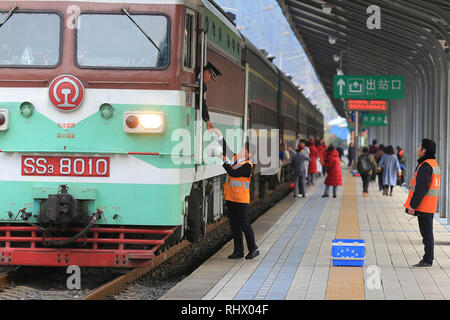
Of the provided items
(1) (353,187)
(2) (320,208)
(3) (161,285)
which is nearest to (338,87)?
(1) (353,187)

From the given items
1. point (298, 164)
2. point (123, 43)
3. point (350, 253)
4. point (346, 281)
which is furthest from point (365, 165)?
point (123, 43)

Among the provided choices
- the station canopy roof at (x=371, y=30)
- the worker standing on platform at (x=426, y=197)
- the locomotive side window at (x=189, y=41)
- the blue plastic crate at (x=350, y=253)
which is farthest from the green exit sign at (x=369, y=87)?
the locomotive side window at (x=189, y=41)

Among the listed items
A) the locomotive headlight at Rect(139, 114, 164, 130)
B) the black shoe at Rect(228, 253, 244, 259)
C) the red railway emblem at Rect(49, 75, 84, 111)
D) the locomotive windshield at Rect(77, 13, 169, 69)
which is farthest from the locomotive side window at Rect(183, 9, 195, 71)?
the black shoe at Rect(228, 253, 244, 259)

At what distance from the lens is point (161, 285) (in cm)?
1001

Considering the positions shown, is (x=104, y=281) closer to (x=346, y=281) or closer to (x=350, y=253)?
(x=346, y=281)

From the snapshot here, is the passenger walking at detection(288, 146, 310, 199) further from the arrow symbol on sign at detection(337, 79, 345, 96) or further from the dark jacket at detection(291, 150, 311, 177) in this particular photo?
the arrow symbol on sign at detection(337, 79, 345, 96)

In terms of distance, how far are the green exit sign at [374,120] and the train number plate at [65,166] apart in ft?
103

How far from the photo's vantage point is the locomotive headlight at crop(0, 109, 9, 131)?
9297mm

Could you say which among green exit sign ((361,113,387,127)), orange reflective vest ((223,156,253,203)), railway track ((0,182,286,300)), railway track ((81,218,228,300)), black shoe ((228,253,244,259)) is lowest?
railway track ((0,182,286,300))

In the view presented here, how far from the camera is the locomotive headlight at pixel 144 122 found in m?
9.23

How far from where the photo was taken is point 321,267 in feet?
34.9

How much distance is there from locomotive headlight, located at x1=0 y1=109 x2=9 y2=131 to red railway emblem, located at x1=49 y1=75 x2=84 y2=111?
0.51m
